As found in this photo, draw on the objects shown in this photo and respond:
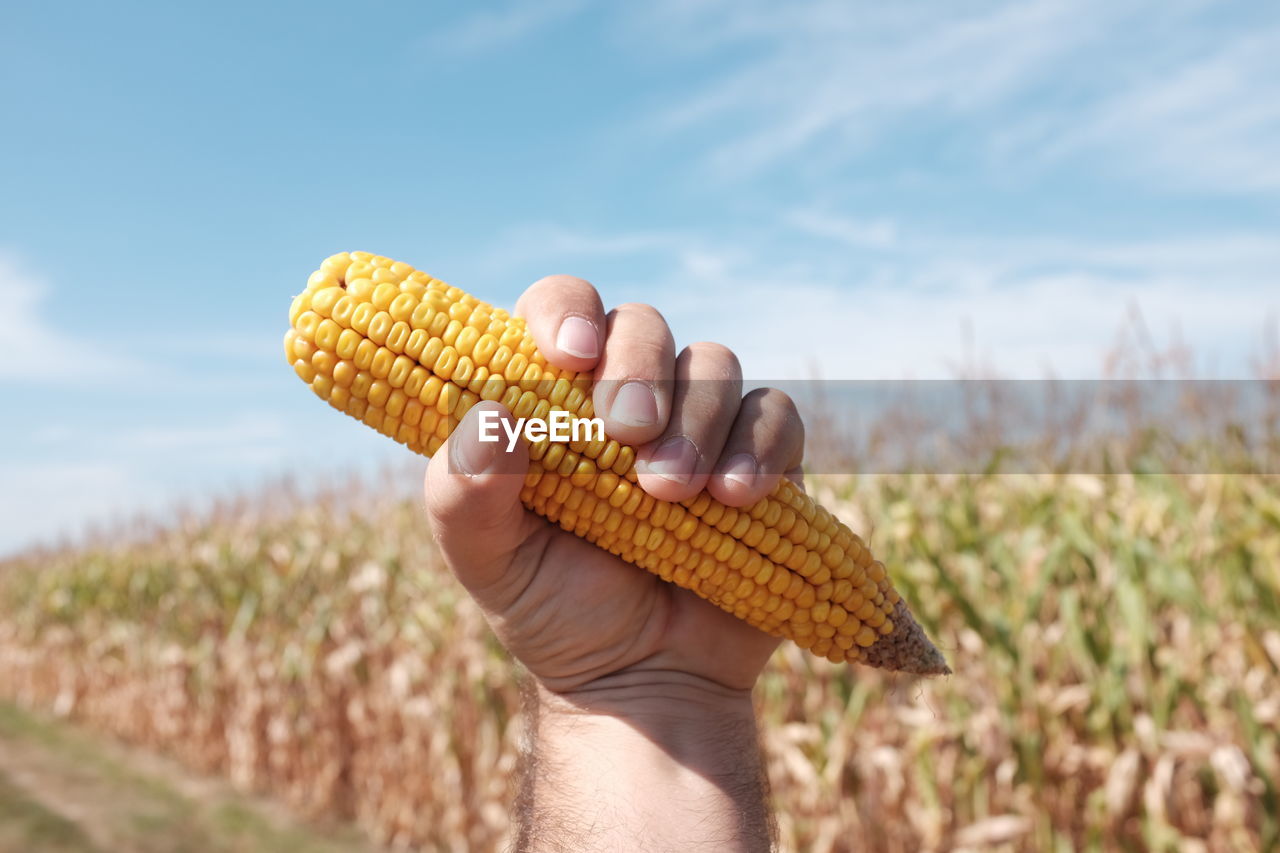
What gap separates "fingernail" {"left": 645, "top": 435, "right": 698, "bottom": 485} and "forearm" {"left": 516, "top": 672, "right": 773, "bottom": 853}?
0.66m

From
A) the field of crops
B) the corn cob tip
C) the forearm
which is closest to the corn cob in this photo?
the corn cob tip

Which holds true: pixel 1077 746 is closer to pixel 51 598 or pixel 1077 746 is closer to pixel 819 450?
pixel 819 450

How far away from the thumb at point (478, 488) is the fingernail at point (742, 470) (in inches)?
12.9

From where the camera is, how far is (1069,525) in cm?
436

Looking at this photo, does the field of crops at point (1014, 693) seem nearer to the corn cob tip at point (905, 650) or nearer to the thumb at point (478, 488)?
the corn cob tip at point (905, 650)

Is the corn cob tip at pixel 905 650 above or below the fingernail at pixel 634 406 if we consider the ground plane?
below

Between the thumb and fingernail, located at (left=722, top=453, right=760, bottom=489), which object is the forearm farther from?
fingernail, located at (left=722, top=453, right=760, bottom=489)

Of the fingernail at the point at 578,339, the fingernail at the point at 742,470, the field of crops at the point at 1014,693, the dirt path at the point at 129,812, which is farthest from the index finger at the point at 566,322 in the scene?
the dirt path at the point at 129,812

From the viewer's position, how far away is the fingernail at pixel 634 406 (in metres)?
1.55

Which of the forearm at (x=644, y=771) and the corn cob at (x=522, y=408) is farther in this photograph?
the forearm at (x=644, y=771)

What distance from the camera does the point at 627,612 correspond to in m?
2.04

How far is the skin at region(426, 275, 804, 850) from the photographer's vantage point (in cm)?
157

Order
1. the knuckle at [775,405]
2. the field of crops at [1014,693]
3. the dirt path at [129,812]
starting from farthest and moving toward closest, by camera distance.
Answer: the dirt path at [129,812] → the field of crops at [1014,693] → the knuckle at [775,405]

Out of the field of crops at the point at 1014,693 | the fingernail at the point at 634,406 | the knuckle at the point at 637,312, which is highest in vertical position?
the knuckle at the point at 637,312
